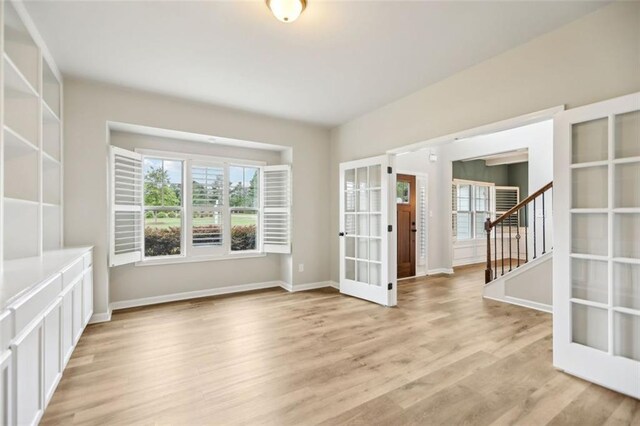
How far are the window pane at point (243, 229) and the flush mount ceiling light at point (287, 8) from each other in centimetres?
333

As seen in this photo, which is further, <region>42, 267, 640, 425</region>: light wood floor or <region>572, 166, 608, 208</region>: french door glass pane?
<region>572, 166, 608, 208</region>: french door glass pane

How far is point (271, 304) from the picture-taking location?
4.22 meters

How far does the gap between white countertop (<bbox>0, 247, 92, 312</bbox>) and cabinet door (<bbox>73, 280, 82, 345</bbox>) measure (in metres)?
0.28

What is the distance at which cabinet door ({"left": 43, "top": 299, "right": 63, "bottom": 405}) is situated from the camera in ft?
6.03

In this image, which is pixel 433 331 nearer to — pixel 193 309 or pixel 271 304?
pixel 271 304

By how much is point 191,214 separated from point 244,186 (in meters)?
0.97

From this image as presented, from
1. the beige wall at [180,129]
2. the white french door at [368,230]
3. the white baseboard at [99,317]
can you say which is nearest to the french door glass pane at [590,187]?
the white french door at [368,230]

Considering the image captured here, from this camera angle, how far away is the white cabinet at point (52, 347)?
184 cm

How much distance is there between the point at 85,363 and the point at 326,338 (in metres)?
2.12

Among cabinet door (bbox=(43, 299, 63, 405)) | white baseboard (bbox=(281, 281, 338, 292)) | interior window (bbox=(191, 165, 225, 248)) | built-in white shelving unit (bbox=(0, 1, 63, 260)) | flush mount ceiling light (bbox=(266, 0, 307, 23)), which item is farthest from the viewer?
white baseboard (bbox=(281, 281, 338, 292))

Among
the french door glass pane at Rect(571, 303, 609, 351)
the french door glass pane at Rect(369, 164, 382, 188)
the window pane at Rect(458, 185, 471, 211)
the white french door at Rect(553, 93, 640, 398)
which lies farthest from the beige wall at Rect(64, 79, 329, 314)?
the window pane at Rect(458, 185, 471, 211)

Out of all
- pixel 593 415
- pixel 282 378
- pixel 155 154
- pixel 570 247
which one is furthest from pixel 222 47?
pixel 593 415

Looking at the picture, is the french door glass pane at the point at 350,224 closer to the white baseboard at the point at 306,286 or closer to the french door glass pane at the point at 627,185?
the white baseboard at the point at 306,286

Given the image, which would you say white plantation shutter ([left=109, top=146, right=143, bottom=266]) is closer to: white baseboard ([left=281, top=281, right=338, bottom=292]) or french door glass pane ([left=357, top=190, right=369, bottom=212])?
white baseboard ([left=281, top=281, right=338, bottom=292])
